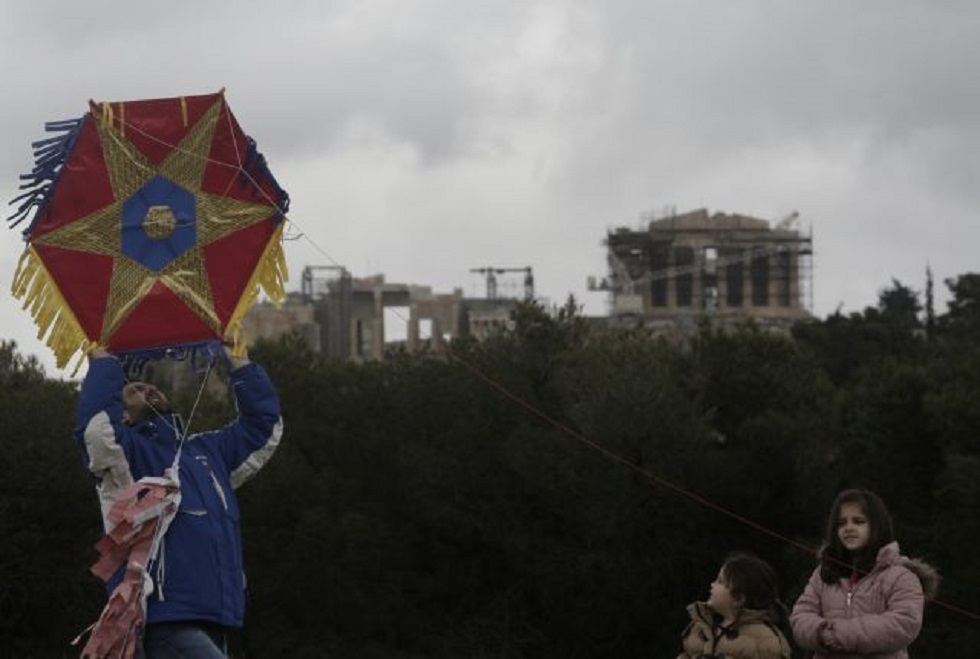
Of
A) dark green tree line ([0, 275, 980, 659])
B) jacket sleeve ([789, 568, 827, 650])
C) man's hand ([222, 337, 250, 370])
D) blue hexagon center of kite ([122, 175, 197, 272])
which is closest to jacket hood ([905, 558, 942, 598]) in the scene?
jacket sleeve ([789, 568, 827, 650])

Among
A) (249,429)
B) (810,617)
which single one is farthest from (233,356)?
(810,617)

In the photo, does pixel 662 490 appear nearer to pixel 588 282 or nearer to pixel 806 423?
pixel 806 423

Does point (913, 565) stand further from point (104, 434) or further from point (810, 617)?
point (104, 434)

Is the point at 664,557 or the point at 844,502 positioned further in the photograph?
the point at 664,557

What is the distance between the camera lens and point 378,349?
366 feet

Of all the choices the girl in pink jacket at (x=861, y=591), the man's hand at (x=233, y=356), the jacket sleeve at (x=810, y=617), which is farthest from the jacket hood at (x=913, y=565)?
the man's hand at (x=233, y=356)

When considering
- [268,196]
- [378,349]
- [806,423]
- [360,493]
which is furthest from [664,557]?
[378,349]

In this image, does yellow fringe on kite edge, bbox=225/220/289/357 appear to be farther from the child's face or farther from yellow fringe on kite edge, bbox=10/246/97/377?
the child's face

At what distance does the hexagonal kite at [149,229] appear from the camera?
26.4 feet

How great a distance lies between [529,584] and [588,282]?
83.7 meters

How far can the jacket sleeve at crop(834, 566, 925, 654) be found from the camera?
7.38 meters

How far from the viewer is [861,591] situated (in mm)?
7500

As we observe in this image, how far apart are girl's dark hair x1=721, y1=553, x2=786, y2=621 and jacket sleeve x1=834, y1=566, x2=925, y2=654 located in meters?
0.32

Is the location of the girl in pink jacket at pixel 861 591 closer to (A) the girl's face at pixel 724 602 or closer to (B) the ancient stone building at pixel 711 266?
(A) the girl's face at pixel 724 602
